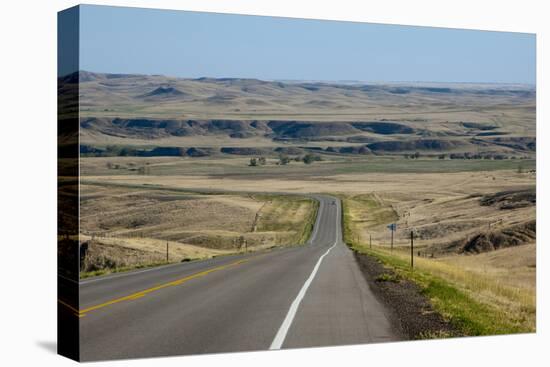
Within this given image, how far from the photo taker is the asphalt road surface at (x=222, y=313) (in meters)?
13.7

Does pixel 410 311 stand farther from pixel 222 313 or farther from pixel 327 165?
pixel 327 165

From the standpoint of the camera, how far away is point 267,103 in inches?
920

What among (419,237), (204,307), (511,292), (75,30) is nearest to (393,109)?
(511,292)

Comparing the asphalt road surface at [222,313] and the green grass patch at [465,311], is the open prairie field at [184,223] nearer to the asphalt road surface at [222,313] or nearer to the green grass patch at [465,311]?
the asphalt road surface at [222,313]

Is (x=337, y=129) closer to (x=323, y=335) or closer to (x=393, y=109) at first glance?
(x=393, y=109)

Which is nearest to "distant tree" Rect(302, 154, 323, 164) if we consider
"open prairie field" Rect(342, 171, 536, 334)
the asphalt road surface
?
"open prairie field" Rect(342, 171, 536, 334)

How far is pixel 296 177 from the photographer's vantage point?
26484mm

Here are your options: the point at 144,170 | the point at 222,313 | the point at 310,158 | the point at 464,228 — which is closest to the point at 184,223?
the point at 144,170

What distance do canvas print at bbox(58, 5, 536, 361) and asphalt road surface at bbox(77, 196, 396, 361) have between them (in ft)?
0.14

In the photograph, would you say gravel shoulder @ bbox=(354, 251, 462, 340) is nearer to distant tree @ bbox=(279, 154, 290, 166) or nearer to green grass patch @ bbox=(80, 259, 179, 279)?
distant tree @ bbox=(279, 154, 290, 166)

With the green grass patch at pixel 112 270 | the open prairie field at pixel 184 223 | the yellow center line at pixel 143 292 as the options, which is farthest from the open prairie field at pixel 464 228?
the green grass patch at pixel 112 270

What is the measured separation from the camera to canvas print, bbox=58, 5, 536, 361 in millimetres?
14727

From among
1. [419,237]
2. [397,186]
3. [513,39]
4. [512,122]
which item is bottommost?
[419,237]

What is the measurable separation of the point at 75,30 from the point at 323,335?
6.39 metres
